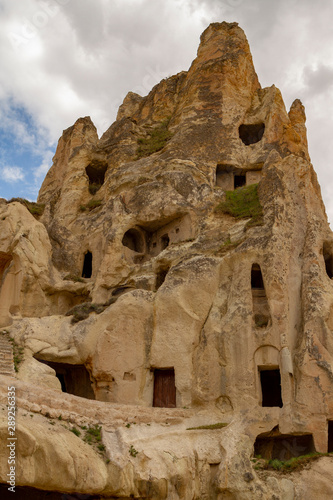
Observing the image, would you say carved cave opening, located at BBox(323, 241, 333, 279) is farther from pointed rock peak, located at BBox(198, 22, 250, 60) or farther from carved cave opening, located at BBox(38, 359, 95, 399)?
pointed rock peak, located at BBox(198, 22, 250, 60)

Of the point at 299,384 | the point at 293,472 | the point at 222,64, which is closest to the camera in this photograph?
the point at 293,472

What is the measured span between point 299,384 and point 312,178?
12541mm

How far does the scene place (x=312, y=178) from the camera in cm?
2434

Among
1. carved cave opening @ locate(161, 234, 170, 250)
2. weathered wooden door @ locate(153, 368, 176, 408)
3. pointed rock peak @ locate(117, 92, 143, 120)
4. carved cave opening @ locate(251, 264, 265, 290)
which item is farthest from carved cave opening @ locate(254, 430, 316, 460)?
pointed rock peak @ locate(117, 92, 143, 120)

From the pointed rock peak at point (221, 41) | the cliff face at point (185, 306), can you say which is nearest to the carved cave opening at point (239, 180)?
the cliff face at point (185, 306)

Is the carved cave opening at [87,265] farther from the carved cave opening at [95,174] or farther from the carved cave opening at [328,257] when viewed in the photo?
the carved cave opening at [328,257]

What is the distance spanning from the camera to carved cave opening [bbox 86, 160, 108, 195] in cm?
2999

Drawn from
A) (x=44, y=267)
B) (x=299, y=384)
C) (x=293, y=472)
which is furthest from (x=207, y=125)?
(x=293, y=472)

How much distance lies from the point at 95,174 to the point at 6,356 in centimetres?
1754

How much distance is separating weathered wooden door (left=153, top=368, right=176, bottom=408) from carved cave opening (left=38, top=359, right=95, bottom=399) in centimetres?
328

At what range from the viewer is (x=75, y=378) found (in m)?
20.4

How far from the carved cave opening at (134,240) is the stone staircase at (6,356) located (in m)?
8.79

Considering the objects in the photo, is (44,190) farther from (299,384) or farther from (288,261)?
(299,384)

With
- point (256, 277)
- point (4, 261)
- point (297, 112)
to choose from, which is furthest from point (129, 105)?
point (256, 277)
